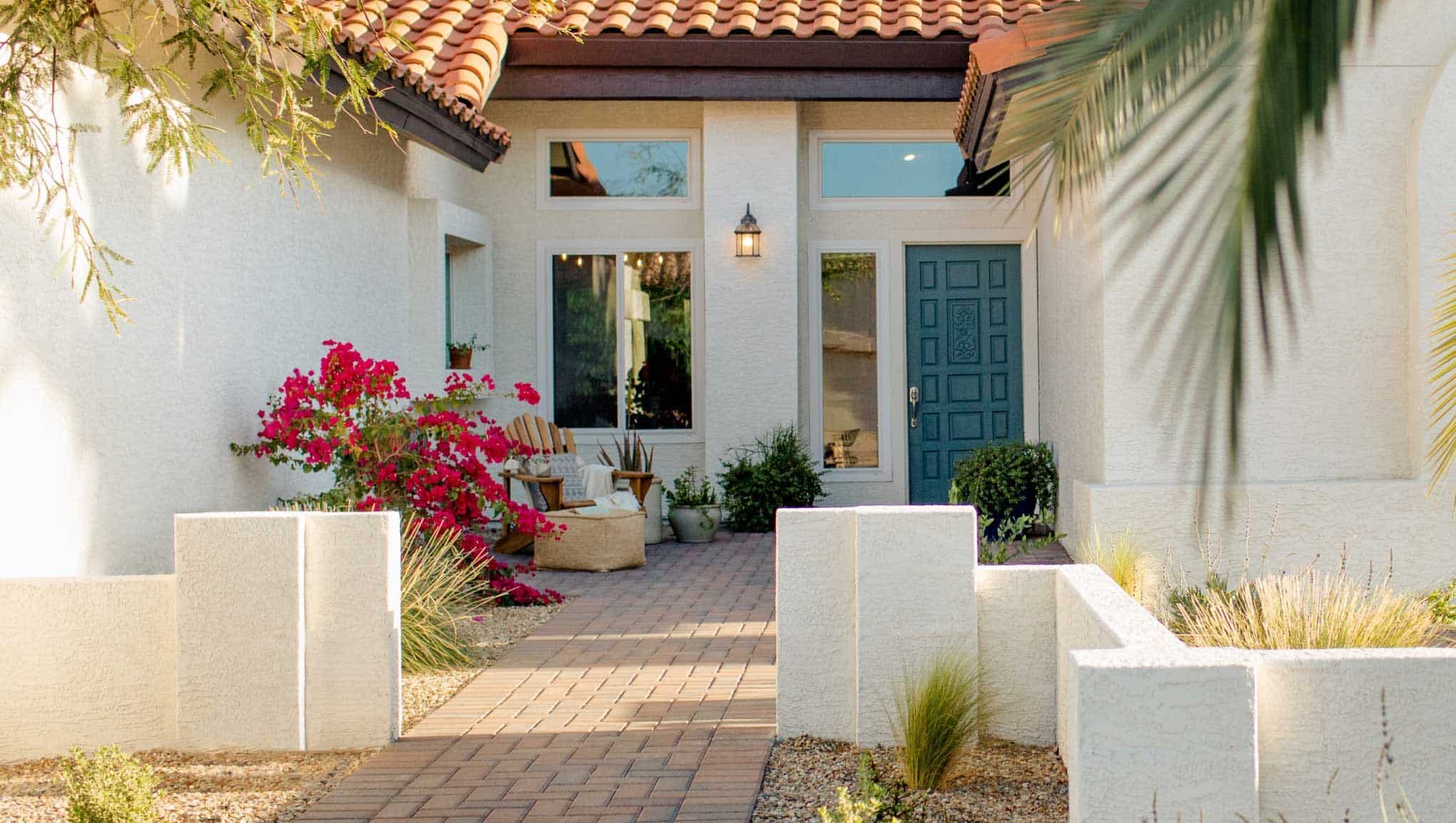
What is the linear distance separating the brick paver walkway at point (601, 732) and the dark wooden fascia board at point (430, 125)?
10.7 ft

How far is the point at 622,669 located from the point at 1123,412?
3065 mm

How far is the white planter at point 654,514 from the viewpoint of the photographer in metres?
10.7

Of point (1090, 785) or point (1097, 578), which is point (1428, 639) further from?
point (1090, 785)

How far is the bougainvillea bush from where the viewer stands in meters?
7.18

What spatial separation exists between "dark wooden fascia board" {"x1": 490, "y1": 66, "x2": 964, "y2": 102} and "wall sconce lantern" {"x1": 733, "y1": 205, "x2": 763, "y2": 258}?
103 cm

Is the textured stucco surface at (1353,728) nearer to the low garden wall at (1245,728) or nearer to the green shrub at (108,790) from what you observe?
the low garden wall at (1245,728)

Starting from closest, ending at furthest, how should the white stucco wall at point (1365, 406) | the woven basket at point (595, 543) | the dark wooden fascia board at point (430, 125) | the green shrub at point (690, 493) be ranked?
the white stucco wall at point (1365, 406) → the dark wooden fascia board at point (430, 125) → the woven basket at point (595, 543) → the green shrub at point (690, 493)

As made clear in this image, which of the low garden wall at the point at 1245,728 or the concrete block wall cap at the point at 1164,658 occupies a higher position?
the concrete block wall cap at the point at 1164,658

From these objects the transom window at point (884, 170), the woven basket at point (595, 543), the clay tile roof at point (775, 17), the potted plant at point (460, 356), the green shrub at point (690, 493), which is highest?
the clay tile roof at point (775, 17)

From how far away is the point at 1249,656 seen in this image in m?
3.07

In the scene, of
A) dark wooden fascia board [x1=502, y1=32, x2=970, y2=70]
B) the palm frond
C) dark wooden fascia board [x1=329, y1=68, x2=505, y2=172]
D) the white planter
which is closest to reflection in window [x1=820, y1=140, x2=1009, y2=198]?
dark wooden fascia board [x1=502, y1=32, x2=970, y2=70]

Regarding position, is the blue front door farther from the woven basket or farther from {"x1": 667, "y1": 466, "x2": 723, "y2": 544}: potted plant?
the woven basket

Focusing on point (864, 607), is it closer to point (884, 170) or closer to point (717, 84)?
point (717, 84)

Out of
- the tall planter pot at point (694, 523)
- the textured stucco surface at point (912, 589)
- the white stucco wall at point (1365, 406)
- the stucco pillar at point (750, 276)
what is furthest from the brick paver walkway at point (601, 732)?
the stucco pillar at point (750, 276)
